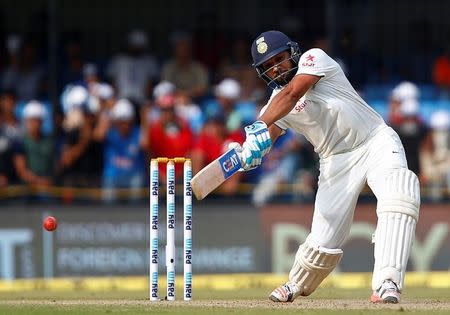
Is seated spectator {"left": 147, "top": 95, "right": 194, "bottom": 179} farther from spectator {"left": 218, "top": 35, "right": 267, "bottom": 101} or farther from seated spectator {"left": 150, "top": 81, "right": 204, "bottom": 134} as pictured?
spectator {"left": 218, "top": 35, "right": 267, "bottom": 101}

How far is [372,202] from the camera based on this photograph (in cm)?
1557

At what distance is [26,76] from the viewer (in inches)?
653

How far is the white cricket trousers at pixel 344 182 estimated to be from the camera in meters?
9.02

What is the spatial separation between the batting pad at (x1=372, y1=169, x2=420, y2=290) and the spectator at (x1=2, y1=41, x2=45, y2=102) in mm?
8491

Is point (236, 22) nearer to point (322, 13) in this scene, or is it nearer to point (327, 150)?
point (322, 13)

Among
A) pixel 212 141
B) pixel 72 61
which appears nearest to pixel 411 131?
pixel 212 141

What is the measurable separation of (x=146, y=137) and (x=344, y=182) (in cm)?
664

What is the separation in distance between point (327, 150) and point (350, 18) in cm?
786

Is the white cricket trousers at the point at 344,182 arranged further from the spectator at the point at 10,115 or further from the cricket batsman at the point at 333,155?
the spectator at the point at 10,115

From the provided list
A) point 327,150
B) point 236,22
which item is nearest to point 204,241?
point 236,22

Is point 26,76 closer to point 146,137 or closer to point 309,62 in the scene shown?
point 146,137

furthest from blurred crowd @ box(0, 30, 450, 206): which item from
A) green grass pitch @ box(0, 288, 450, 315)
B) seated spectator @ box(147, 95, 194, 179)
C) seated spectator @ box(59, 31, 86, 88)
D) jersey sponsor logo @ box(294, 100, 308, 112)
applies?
jersey sponsor logo @ box(294, 100, 308, 112)

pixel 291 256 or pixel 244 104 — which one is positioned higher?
pixel 244 104

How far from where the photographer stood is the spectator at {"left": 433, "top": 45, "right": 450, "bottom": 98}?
16.7 m
